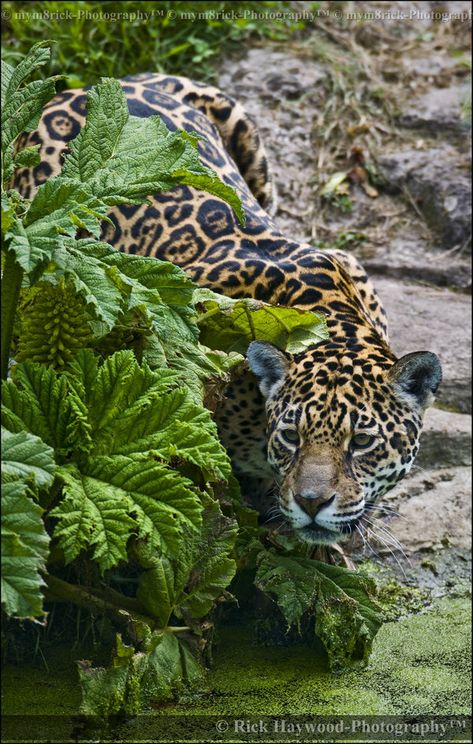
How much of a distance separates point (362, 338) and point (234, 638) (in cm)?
158

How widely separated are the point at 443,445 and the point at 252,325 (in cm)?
245

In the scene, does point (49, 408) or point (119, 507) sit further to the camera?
point (49, 408)

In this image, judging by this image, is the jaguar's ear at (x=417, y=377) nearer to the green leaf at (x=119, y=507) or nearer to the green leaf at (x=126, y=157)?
the green leaf at (x=126, y=157)

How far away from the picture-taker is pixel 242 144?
7969mm

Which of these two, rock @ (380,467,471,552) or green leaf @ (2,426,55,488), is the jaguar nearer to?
rock @ (380,467,471,552)

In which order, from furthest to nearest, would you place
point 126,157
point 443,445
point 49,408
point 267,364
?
1. point 443,445
2. point 267,364
3. point 126,157
4. point 49,408

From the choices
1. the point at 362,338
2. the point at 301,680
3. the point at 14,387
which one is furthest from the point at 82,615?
the point at 362,338

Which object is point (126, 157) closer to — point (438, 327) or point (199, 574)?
point (199, 574)

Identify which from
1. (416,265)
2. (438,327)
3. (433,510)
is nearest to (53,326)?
(433,510)

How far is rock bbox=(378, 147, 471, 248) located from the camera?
9289 millimetres

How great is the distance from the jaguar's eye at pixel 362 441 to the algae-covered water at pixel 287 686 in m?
1.01

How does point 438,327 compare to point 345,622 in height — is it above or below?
above

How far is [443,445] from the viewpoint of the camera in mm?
7223

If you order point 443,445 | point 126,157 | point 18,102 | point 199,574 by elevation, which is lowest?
point 443,445
